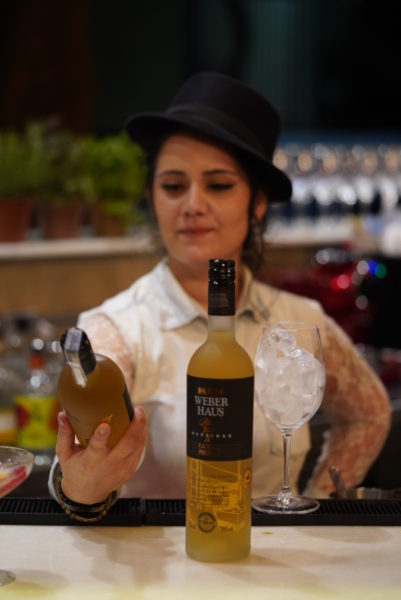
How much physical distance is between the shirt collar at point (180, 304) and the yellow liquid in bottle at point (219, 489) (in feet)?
2.94

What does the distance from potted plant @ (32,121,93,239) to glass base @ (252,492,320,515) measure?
9.53 ft

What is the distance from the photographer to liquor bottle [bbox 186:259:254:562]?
4.42 feet

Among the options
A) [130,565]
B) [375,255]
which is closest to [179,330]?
[130,565]

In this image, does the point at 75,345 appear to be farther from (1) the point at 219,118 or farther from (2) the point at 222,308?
(1) the point at 219,118

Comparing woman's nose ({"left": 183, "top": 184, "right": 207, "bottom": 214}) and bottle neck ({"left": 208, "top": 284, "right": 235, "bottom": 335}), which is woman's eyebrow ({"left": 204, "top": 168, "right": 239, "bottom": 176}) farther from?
bottle neck ({"left": 208, "top": 284, "right": 235, "bottom": 335})

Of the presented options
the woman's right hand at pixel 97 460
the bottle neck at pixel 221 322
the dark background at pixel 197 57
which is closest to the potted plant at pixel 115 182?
the dark background at pixel 197 57

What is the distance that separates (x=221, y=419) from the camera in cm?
134

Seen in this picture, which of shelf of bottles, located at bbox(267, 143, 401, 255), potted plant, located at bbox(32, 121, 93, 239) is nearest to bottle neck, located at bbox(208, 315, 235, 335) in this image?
potted plant, located at bbox(32, 121, 93, 239)

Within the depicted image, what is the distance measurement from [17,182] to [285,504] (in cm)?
291

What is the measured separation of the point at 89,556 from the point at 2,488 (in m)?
0.17

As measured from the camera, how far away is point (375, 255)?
4812 millimetres

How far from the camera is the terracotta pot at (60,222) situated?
4469 millimetres

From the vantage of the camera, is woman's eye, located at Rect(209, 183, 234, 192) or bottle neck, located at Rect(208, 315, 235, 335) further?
woman's eye, located at Rect(209, 183, 234, 192)

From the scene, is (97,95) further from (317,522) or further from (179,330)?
(317,522)
